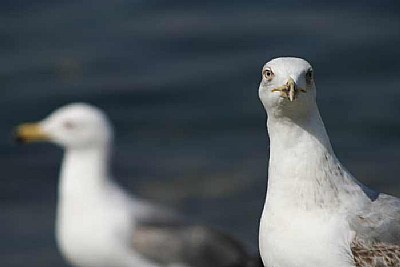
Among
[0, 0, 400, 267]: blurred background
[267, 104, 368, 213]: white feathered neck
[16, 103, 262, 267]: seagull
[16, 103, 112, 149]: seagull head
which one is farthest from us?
[0, 0, 400, 267]: blurred background

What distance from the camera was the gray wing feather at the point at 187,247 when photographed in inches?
328

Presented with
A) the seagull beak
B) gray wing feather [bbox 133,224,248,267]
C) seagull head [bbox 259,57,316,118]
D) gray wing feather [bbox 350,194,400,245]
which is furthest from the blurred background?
seagull head [bbox 259,57,316,118]

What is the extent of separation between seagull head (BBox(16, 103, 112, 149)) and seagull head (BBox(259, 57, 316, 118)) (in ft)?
13.6

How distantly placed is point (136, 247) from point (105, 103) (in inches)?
154

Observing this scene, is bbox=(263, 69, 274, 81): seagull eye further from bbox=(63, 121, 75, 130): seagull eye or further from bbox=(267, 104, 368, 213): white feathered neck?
bbox=(63, 121, 75, 130): seagull eye

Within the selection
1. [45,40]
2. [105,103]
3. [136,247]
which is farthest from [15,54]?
[136,247]

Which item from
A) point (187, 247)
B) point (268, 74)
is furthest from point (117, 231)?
point (268, 74)

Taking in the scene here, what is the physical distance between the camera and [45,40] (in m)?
13.5

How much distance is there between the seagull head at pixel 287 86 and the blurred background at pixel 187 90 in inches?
173

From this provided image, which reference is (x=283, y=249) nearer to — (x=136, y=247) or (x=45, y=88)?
(x=136, y=247)

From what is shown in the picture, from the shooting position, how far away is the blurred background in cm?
1048

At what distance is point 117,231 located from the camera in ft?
27.1

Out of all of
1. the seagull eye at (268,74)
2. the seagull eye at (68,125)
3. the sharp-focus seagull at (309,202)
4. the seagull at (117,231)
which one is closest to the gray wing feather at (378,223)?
the sharp-focus seagull at (309,202)

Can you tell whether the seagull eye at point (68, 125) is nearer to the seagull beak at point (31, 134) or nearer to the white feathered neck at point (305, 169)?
the seagull beak at point (31, 134)
